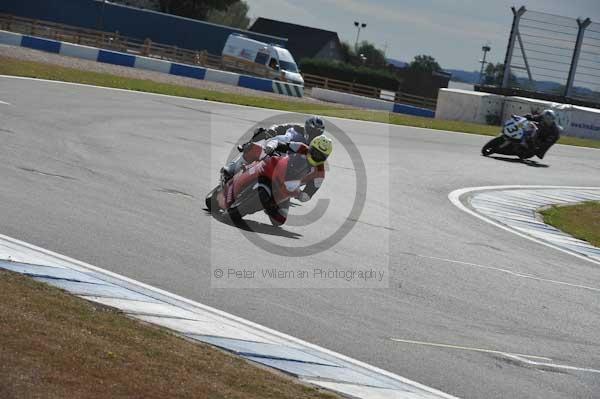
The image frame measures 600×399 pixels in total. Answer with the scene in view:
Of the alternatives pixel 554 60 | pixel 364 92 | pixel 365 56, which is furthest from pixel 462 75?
pixel 554 60

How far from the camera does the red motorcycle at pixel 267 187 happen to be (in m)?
11.8

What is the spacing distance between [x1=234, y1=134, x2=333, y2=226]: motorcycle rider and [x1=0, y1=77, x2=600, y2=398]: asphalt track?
35 centimetres

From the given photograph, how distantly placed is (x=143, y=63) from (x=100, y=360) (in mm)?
38355

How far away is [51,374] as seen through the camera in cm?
548

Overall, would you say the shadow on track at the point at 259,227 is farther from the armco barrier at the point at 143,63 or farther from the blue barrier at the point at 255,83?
the blue barrier at the point at 255,83

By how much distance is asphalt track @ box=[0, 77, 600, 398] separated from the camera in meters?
8.23

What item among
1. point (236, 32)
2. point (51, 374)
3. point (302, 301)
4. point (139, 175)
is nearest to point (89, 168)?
point (139, 175)

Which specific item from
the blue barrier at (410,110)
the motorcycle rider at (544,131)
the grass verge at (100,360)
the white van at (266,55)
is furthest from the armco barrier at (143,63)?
the grass verge at (100,360)

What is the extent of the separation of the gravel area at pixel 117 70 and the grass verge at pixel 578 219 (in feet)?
64.2

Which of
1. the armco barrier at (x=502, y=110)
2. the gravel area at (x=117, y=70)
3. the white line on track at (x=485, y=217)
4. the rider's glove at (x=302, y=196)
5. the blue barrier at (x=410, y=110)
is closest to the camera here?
the rider's glove at (x=302, y=196)

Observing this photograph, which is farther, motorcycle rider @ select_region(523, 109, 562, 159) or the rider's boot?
motorcycle rider @ select_region(523, 109, 562, 159)

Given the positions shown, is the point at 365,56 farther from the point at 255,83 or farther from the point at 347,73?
the point at 255,83

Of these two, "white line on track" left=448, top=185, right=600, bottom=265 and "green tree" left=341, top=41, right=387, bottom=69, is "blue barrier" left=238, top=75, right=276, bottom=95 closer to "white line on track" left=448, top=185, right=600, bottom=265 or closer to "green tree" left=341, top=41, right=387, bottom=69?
"white line on track" left=448, top=185, right=600, bottom=265

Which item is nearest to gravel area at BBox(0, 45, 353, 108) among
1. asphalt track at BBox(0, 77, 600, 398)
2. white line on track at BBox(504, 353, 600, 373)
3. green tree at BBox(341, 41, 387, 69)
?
asphalt track at BBox(0, 77, 600, 398)
